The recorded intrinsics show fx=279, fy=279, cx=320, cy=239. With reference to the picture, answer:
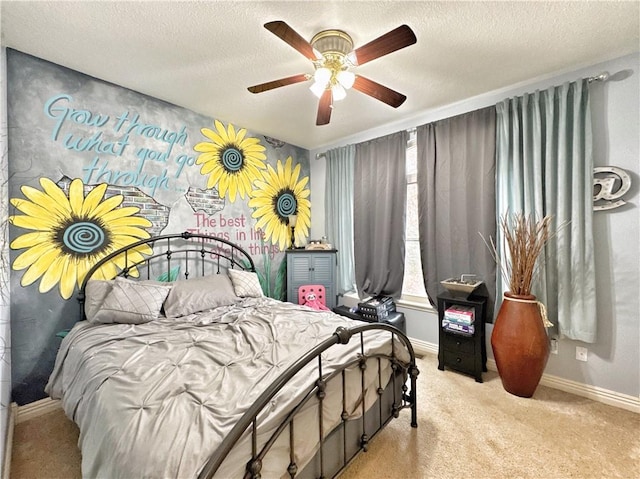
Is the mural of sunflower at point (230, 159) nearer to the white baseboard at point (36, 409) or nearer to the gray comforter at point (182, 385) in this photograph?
the gray comforter at point (182, 385)

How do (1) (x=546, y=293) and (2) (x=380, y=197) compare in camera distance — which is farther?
(2) (x=380, y=197)

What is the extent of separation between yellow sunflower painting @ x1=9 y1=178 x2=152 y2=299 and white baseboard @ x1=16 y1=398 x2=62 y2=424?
788 millimetres

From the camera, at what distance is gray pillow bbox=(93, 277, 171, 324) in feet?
6.63

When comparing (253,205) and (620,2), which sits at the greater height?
(620,2)

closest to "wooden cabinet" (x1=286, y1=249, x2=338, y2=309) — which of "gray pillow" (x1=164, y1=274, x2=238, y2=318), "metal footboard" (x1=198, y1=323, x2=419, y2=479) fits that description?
"gray pillow" (x1=164, y1=274, x2=238, y2=318)

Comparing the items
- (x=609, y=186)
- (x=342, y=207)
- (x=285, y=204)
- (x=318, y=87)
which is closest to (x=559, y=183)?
(x=609, y=186)

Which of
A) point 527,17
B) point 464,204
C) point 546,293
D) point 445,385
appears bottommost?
point 445,385

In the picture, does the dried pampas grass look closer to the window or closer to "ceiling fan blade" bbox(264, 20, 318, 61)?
the window

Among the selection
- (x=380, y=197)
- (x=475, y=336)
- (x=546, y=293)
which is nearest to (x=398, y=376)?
(x=475, y=336)

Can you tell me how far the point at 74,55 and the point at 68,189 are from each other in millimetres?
991

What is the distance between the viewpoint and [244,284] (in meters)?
2.80

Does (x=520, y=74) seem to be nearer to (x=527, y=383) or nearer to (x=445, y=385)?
(x=527, y=383)

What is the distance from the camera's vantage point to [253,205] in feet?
11.5

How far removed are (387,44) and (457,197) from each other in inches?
69.8
